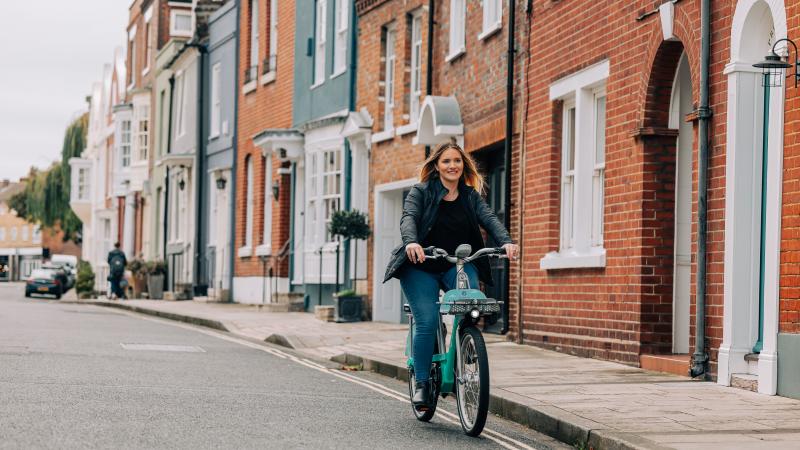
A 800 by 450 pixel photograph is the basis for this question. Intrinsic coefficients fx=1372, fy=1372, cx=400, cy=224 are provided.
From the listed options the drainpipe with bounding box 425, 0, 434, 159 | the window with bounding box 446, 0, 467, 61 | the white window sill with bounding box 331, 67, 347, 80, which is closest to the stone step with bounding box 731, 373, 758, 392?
the window with bounding box 446, 0, 467, 61

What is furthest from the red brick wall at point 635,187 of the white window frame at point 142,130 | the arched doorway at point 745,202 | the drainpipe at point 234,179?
the white window frame at point 142,130

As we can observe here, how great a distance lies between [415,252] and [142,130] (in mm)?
37741

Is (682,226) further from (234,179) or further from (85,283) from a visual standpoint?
(85,283)

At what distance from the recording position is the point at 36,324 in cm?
2067

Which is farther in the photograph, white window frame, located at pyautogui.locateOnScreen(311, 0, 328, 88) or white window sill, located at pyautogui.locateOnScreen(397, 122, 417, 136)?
white window frame, located at pyautogui.locateOnScreen(311, 0, 328, 88)

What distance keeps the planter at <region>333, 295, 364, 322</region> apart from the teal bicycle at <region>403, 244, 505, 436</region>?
13508mm

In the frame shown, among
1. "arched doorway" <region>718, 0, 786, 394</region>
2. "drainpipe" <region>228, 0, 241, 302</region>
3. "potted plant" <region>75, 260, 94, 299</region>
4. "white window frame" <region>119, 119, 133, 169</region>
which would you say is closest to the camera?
"arched doorway" <region>718, 0, 786, 394</region>

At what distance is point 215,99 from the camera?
35156 mm

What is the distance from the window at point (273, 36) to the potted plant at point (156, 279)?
10.2 metres

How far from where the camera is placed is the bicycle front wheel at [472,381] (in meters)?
8.38

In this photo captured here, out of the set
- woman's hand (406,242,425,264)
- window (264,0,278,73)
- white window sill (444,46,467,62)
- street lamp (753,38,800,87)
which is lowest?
woman's hand (406,242,425,264)

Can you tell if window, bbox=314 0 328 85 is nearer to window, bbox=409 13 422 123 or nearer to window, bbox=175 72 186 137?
window, bbox=409 13 422 123

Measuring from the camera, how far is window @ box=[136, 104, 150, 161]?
44938 mm

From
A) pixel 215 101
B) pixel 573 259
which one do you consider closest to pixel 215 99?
pixel 215 101
